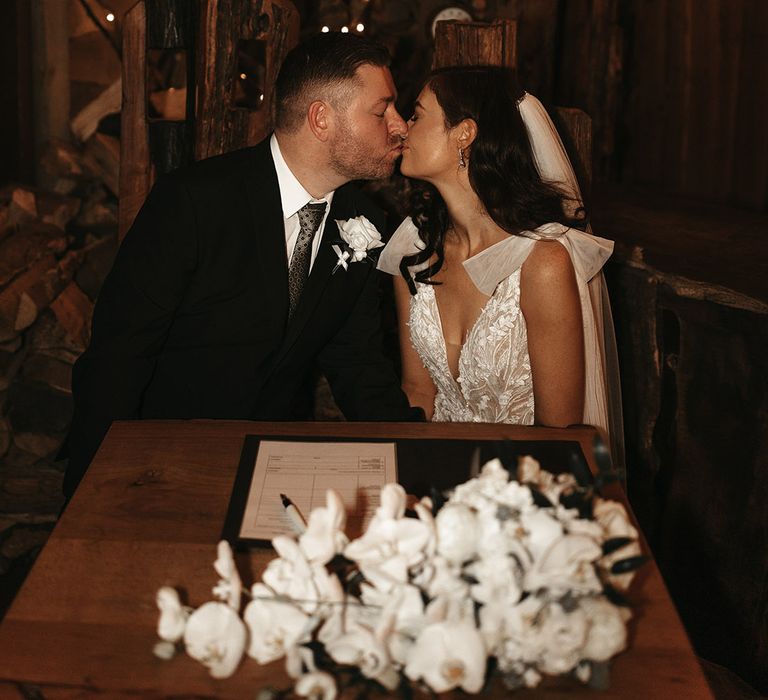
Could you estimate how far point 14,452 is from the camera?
3787 mm

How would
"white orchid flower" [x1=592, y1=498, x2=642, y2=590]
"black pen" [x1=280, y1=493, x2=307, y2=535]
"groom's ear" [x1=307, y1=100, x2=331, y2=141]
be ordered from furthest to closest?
"groom's ear" [x1=307, y1=100, x2=331, y2=141] → "black pen" [x1=280, y1=493, x2=307, y2=535] → "white orchid flower" [x1=592, y1=498, x2=642, y2=590]

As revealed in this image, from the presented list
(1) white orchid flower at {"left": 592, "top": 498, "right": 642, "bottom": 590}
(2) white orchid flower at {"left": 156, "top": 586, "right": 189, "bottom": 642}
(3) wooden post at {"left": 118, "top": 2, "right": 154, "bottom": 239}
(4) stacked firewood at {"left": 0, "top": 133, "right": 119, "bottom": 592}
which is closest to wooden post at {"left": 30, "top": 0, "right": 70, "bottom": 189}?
(4) stacked firewood at {"left": 0, "top": 133, "right": 119, "bottom": 592}

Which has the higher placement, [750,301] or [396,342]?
[750,301]

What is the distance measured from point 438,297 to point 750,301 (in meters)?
0.91

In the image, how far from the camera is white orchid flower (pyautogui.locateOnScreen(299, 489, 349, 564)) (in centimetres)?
120

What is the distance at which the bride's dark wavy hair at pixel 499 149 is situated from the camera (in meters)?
2.50

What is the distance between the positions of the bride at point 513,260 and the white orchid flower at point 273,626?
1.45 metres

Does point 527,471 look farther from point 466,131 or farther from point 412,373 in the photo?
point 412,373

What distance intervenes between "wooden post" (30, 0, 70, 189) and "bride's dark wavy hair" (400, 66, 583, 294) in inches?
106

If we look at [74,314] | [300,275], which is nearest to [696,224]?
[300,275]

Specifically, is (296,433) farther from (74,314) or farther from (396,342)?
(74,314)

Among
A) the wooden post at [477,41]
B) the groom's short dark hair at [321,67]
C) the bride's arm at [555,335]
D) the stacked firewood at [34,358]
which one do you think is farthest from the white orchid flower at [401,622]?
the stacked firewood at [34,358]

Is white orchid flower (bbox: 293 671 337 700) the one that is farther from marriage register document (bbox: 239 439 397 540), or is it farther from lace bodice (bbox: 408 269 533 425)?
lace bodice (bbox: 408 269 533 425)

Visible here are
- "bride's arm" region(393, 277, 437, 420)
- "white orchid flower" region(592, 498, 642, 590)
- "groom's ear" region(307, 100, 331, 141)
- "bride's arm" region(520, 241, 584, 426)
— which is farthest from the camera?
"bride's arm" region(393, 277, 437, 420)
